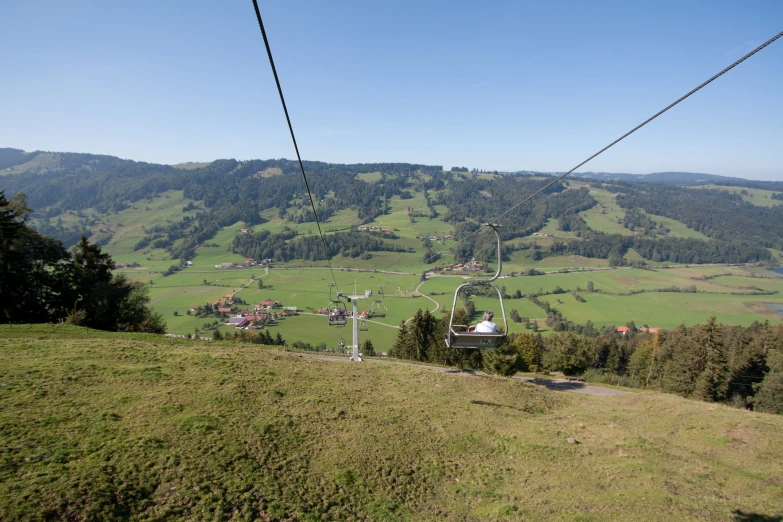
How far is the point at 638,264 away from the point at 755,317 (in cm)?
5756

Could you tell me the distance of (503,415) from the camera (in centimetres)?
1839

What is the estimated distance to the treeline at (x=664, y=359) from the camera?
3225cm

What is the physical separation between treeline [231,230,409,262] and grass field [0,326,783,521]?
370 ft

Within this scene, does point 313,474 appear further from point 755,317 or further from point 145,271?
point 145,271

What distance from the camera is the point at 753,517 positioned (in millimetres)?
9555

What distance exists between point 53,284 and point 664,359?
2436 inches

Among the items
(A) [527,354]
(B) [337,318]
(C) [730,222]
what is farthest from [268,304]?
(C) [730,222]

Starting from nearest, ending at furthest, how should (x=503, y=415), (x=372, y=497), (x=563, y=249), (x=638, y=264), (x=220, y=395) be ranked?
1. (x=372, y=497)
2. (x=220, y=395)
3. (x=503, y=415)
4. (x=638, y=264)
5. (x=563, y=249)

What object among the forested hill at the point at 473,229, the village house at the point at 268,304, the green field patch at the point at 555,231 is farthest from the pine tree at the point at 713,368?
the green field patch at the point at 555,231

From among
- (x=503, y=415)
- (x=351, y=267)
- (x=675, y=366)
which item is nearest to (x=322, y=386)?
(x=503, y=415)

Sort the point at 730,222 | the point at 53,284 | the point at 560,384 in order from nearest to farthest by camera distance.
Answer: the point at 53,284 → the point at 560,384 → the point at 730,222

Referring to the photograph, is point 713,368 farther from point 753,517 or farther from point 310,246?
point 310,246

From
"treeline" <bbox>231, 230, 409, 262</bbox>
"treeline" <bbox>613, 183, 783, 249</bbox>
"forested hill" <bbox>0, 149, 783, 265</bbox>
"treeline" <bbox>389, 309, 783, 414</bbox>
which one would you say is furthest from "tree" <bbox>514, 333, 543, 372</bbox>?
"treeline" <bbox>613, 183, 783, 249</bbox>

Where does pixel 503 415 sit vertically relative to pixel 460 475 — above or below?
below
